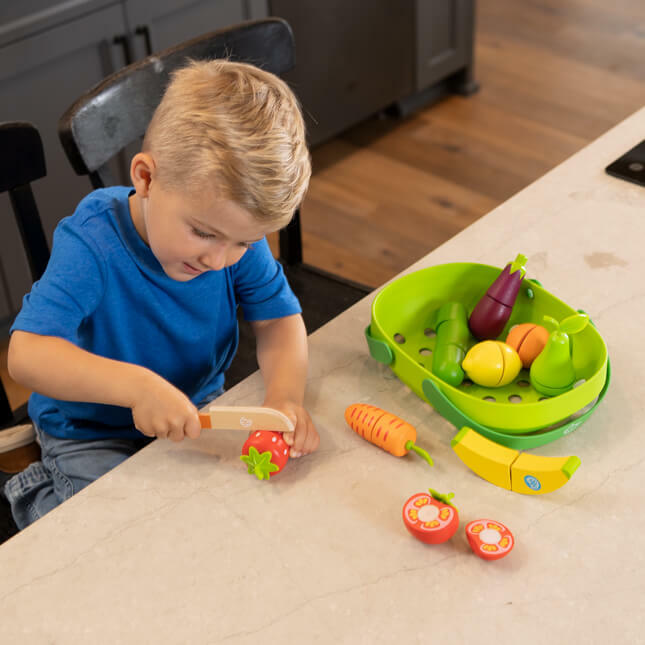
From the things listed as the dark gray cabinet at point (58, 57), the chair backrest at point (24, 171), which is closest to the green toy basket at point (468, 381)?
the chair backrest at point (24, 171)

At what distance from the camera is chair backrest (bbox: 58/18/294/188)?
111cm

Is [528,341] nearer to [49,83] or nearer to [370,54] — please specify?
[49,83]

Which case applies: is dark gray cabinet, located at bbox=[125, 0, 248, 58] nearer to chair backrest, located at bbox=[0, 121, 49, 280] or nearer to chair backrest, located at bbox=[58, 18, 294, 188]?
chair backrest, located at bbox=[58, 18, 294, 188]

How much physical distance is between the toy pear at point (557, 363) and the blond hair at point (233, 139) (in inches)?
11.2

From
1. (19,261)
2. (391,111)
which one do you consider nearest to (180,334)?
(19,261)

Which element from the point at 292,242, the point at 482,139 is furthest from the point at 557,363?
the point at 482,139

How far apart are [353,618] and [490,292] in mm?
374

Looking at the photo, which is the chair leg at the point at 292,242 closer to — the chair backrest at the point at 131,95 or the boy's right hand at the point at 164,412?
the chair backrest at the point at 131,95

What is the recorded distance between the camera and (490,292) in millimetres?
898

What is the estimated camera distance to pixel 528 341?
0.87 meters

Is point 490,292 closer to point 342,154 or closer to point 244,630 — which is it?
point 244,630

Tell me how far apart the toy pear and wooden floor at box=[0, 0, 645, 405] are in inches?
55.0

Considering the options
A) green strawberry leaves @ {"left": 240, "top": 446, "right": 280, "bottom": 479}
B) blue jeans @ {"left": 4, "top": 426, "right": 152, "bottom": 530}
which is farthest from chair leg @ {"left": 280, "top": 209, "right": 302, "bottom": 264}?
green strawberry leaves @ {"left": 240, "top": 446, "right": 280, "bottom": 479}

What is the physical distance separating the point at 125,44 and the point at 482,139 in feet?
4.20
